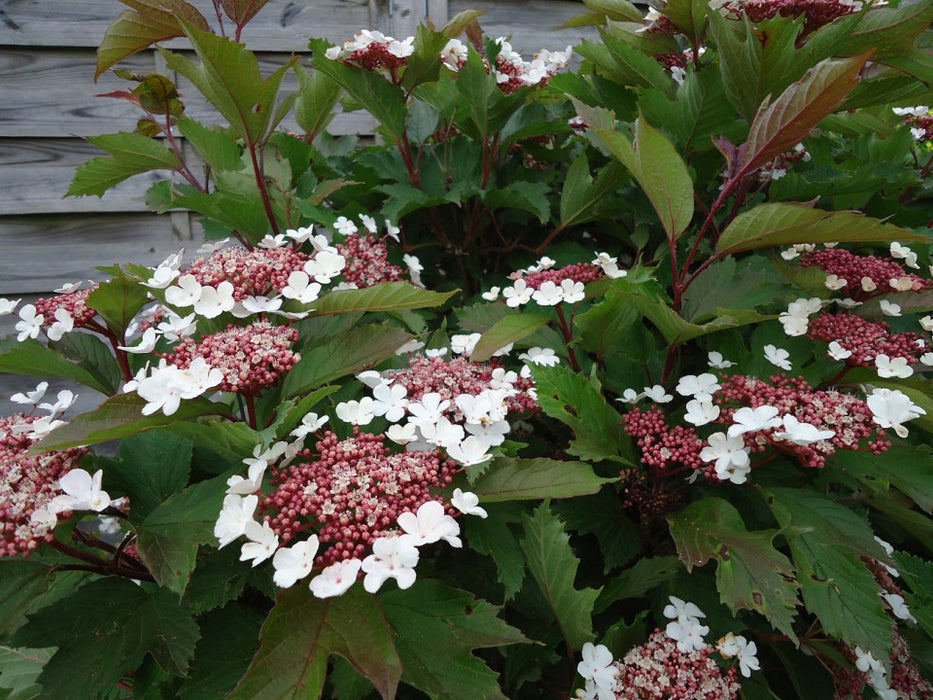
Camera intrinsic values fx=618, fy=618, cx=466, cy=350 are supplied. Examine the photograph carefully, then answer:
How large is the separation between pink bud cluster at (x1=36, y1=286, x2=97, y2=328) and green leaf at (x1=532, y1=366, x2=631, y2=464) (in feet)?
2.02

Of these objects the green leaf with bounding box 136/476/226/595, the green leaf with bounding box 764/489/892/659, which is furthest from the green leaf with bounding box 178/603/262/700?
the green leaf with bounding box 764/489/892/659

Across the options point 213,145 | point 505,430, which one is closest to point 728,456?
point 505,430

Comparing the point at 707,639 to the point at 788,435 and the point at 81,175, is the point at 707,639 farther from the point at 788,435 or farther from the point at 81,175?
the point at 81,175

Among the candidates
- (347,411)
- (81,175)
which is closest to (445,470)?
(347,411)

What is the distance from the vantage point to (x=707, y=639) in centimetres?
85

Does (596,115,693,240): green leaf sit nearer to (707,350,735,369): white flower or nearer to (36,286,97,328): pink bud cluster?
(707,350,735,369): white flower

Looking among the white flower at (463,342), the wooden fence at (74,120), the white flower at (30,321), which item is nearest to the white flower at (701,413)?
the white flower at (463,342)

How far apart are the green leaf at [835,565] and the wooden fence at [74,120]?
2520 millimetres

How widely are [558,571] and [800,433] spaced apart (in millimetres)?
326

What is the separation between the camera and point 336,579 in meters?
0.55

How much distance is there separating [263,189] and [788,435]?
0.86 m

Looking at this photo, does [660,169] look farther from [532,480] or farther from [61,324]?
[61,324]

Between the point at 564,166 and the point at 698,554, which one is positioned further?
the point at 564,166

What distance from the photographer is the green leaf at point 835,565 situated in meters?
0.74
